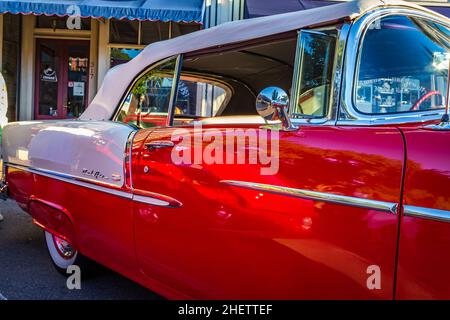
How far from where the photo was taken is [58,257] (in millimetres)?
3477

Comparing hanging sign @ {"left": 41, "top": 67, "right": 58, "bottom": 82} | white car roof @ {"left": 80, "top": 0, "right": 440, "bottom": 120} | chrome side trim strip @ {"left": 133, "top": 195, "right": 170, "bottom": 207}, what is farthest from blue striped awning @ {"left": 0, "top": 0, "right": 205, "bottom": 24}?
chrome side trim strip @ {"left": 133, "top": 195, "right": 170, "bottom": 207}

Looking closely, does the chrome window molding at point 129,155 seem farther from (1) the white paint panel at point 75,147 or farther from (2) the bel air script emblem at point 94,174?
(2) the bel air script emblem at point 94,174

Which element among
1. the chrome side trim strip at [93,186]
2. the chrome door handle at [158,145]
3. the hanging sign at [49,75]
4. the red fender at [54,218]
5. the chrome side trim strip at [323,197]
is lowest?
the red fender at [54,218]

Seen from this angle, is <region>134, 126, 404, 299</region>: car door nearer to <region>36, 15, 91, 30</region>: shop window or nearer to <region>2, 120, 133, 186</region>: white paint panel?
<region>2, 120, 133, 186</region>: white paint panel

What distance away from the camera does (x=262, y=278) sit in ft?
5.99

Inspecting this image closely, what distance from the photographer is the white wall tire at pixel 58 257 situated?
3.33 meters

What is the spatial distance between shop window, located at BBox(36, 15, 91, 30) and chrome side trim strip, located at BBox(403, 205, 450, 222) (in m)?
10.4

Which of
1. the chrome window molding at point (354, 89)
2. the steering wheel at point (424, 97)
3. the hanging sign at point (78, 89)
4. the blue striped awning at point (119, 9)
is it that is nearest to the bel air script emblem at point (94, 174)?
the chrome window molding at point (354, 89)

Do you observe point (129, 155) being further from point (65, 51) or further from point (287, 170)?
point (65, 51)

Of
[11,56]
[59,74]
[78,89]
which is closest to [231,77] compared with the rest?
[78,89]

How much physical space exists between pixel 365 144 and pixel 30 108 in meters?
10.4

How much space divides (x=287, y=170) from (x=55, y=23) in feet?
33.5

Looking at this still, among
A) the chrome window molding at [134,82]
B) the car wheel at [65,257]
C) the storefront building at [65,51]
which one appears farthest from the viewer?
the storefront building at [65,51]
